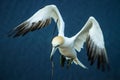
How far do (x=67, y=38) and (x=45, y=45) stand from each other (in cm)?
18

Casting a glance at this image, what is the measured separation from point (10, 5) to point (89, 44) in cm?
49

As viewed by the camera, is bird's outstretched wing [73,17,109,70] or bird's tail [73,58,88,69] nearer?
bird's outstretched wing [73,17,109,70]

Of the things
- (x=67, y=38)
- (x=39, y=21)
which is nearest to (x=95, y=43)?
(x=67, y=38)

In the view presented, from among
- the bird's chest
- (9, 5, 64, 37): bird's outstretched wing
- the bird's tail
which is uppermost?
(9, 5, 64, 37): bird's outstretched wing

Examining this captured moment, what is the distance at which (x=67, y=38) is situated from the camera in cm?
160

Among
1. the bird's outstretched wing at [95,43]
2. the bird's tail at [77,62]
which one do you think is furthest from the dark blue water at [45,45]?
the bird's outstretched wing at [95,43]

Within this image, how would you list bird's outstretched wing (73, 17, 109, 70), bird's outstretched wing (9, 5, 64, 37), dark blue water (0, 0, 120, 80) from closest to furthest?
bird's outstretched wing (73, 17, 109, 70) < bird's outstretched wing (9, 5, 64, 37) < dark blue water (0, 0, 120, 80)

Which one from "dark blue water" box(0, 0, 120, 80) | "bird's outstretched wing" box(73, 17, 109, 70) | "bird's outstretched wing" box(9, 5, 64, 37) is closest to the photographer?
"bird's outstretched wing" box(73, 17, 109, 70)

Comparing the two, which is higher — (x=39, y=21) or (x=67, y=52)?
(x=39, y=21)

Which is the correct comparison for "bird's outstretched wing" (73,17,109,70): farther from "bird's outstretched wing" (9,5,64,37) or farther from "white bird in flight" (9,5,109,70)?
"bird's outstretched wing" (9,5,64,37)

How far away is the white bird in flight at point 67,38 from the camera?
1527mm

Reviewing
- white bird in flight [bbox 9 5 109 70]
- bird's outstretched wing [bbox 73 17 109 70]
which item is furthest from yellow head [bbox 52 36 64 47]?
bird's outstretched wing [bbox 73 17 109 70]

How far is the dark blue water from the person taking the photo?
1.73m

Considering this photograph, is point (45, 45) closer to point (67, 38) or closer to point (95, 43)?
point (67, 38)
